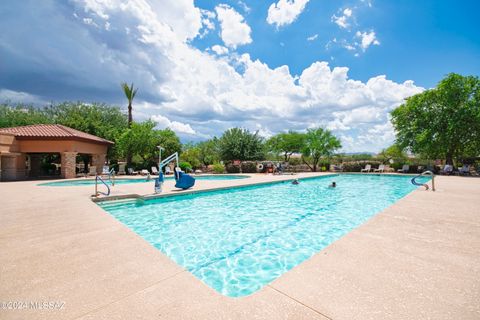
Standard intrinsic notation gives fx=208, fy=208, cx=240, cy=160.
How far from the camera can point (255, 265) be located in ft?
13.4

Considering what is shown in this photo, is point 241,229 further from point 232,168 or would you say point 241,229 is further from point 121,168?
point 121,168

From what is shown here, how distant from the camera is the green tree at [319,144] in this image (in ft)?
87.7

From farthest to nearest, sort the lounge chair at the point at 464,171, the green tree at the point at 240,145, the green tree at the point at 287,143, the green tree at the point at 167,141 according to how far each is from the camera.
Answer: the green tree at the point at 287,143 < the green tree at the point at 240,145 < the green tree at the point at 167,141 < the lounge chair at the point at 464,171

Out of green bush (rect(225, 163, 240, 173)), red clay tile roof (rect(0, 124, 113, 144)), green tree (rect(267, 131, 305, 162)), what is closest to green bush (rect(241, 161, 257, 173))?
green bush (rect(225, 163, 240, 173))

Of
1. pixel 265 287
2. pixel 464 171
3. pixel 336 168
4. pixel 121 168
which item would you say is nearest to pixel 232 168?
pixel 121 168

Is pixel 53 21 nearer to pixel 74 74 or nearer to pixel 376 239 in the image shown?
pixel 74 74

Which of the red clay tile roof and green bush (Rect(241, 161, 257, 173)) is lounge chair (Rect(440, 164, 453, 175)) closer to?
green bush (Rect(241, 161, 257, 173))

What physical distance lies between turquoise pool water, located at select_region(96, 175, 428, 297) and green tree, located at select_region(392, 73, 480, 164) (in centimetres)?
1660

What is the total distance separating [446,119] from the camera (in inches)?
797

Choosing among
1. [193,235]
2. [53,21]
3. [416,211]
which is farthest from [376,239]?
[53,21]

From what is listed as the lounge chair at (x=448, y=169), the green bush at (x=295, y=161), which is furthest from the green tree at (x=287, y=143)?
the lounge chair at (x=448, y=169)

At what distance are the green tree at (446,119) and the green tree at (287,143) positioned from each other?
14.2 metres

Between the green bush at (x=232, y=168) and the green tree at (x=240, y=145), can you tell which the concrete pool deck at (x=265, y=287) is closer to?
the green bush at (x=232, y=168)

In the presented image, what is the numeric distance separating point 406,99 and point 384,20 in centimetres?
1504
